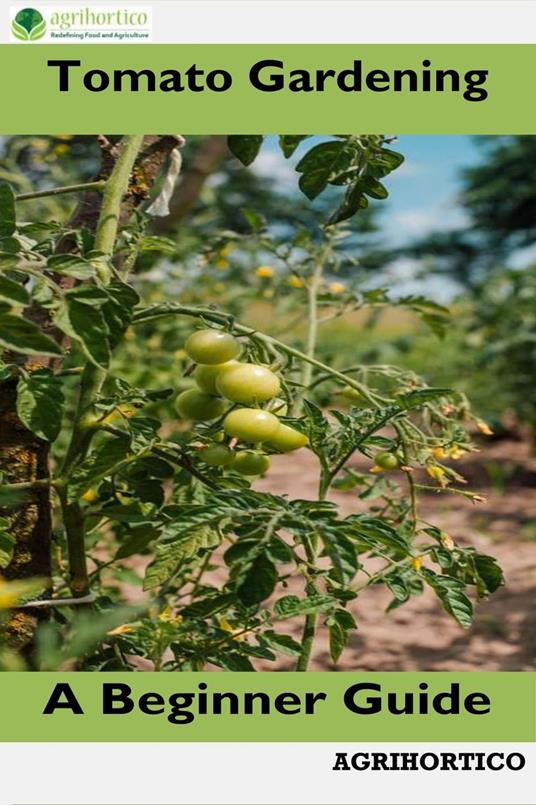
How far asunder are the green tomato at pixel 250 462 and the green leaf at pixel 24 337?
30cm

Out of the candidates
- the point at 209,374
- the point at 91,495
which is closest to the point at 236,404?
the point at 209,374

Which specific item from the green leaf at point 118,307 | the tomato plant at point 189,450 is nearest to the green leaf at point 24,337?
the tomato plant at point 189,450

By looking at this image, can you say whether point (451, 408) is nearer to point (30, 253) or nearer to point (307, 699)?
point (307, 699)

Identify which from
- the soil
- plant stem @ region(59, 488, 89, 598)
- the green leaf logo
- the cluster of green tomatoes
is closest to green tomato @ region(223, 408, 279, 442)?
the cluster of green tomatoes

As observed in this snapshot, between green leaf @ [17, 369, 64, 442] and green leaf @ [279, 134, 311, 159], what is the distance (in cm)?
44

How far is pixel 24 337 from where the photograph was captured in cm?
71

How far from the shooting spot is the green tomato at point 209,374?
3.06ft

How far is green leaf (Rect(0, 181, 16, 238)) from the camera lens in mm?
851

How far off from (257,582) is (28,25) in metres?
0.79

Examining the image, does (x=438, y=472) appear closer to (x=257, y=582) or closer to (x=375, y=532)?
(x=375, y=532)

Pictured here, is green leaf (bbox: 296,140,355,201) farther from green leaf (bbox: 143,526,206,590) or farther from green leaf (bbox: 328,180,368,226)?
green leaf (bbox: 143,526,206,590)

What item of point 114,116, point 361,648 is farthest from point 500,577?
point 361,648

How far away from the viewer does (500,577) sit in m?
0.99

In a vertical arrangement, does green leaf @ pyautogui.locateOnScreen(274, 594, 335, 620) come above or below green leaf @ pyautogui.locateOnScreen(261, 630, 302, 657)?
above
